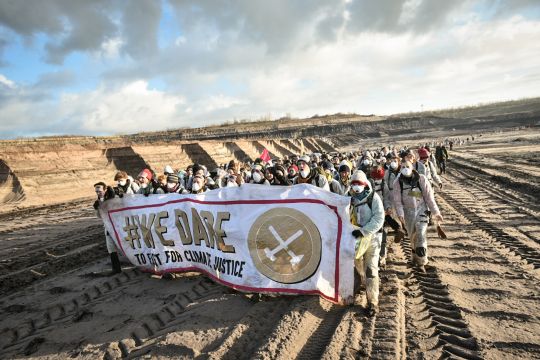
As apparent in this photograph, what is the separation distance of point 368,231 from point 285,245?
1.22 m

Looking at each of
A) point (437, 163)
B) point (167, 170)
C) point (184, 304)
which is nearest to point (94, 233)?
point (167, 170)

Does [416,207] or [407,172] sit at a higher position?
[407,172]

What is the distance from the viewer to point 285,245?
16.0 feet

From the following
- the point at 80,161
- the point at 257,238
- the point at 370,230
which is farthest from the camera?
the point at 80,161

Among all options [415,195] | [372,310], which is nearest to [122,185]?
[372,310]

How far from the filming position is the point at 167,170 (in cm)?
1044

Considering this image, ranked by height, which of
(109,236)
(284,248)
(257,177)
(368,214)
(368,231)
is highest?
(257,177)

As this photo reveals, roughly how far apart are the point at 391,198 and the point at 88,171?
75.7ft

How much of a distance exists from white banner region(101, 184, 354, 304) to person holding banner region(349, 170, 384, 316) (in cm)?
24

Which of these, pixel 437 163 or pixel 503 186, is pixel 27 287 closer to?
pixel 503 186

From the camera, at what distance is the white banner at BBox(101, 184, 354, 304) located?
4617mm

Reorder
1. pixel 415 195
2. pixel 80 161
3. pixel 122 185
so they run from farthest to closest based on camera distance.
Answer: pixel 80 161
pixel 122 185
pixel 415 195

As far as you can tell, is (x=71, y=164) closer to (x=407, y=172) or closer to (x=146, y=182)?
(x=146, y=182)

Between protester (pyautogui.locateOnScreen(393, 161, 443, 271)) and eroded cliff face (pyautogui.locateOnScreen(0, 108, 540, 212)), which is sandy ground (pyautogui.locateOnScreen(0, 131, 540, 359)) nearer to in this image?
protester (pyautogui.locateOnScreen(393, 161, 443, 271))
